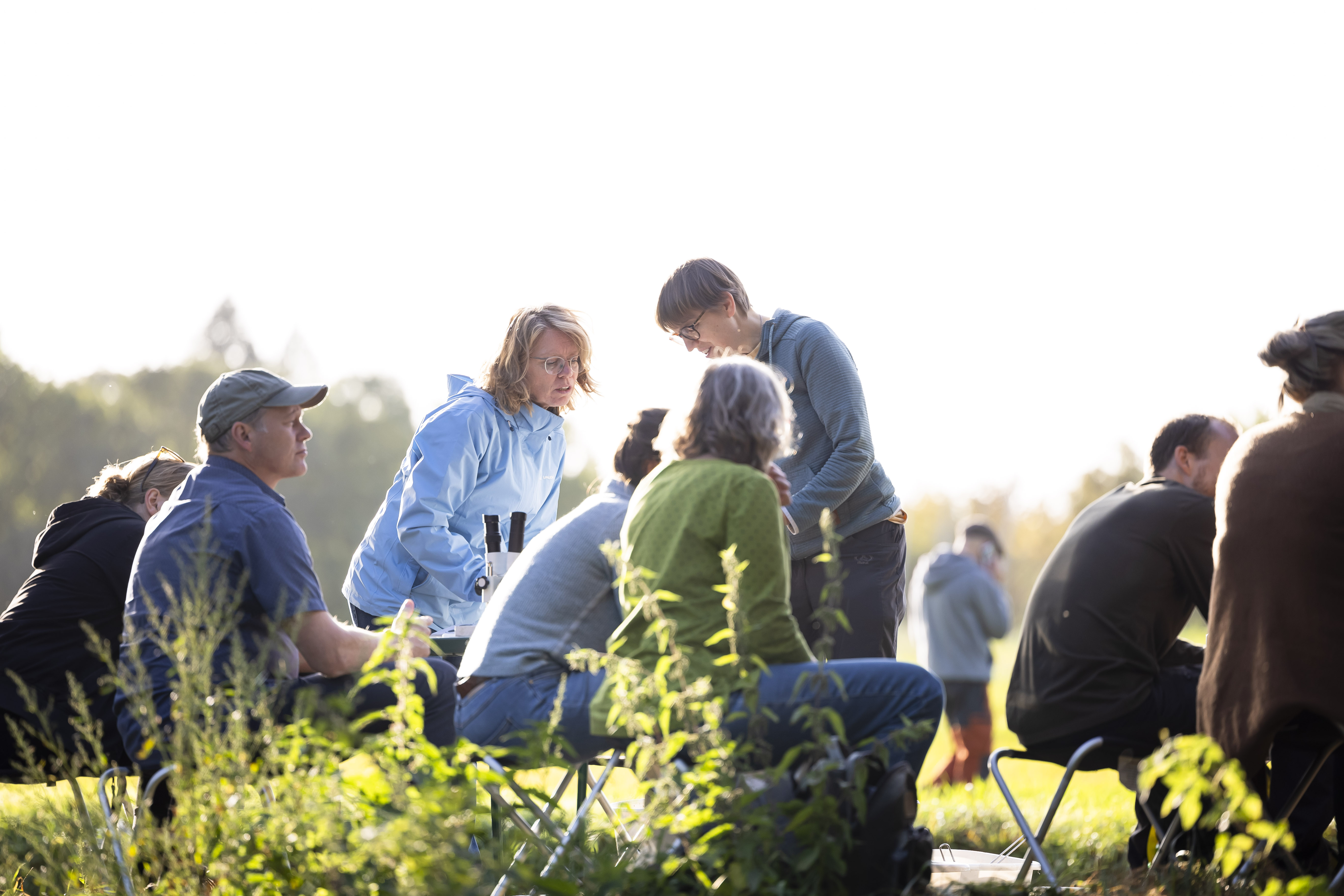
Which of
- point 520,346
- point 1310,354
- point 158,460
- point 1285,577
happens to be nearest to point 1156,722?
point 1285,577

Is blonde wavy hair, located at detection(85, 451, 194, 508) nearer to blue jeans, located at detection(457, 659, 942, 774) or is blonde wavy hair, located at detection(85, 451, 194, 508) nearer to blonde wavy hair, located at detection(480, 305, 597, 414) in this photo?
blonde wavy hair, located at detection(480, 305, 597, 414)

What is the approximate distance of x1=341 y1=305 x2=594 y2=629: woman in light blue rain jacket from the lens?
4348 millimetres

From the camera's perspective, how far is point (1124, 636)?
355 cm

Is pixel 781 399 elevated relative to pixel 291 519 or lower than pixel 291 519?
elevated

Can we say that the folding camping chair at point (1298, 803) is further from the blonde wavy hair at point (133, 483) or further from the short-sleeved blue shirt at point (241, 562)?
the blonde wavy hair at point (133, 483)

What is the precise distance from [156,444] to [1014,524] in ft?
164

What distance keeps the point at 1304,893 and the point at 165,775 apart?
106 inches

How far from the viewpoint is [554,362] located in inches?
180

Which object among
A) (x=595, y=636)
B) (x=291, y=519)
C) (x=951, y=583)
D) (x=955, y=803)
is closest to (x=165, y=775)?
(x=291, y=519)

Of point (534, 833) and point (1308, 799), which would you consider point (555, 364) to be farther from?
point (1308, 799)

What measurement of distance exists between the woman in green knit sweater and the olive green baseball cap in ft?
4.07

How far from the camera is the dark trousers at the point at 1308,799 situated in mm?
3326

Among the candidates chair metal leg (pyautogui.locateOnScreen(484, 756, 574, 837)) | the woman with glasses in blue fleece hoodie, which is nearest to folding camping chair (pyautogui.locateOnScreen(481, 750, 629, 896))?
chair metal leg (pyautogui.locateOnScreen(484, 756, 574, 837))

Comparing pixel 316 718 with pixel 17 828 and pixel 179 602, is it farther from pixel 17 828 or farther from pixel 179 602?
pixel 17 828
